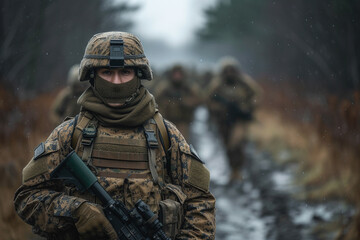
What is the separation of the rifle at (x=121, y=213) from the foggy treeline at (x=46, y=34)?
4.36m

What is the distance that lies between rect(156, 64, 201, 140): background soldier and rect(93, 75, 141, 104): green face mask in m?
7.46

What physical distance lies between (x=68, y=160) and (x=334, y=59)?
771 centimetres

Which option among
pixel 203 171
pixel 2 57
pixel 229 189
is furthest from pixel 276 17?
pixel 203 171

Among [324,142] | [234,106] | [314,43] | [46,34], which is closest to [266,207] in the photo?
[324,142]

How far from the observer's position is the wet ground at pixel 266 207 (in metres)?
6.82

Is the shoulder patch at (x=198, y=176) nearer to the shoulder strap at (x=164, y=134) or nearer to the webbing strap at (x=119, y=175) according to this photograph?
the shoulder strap at (x=164, y=134)

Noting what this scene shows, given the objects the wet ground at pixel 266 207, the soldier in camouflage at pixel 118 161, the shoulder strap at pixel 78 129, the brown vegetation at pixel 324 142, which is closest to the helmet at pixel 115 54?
the soldier in camouflage at pixel 118 161

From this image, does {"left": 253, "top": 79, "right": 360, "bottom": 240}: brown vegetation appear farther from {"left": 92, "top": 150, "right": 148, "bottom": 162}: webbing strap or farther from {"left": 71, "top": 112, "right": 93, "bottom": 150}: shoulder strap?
{"left": 71, "top": 112, "right": 93, "bottom": 150}: shoulder strap

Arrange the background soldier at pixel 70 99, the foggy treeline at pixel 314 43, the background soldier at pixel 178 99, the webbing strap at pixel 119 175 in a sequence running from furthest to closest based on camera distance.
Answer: the background soldier at pixel 178 99
the foggy treeline at pixel 314 43
the background soldier at pixel 70 99
the webbing strap at pixel 119 175

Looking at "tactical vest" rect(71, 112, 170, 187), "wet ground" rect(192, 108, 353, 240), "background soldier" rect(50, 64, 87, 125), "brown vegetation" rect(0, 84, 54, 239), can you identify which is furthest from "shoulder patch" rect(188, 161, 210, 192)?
"background soldier" rect(50, 64, 87, 125)

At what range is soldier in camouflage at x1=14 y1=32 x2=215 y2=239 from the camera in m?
2.92

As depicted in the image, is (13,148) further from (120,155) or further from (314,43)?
(314,43)

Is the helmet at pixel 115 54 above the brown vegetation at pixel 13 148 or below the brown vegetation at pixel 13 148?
below

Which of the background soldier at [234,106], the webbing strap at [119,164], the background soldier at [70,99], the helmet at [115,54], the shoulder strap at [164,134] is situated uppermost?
the background soldier at [234,106]
